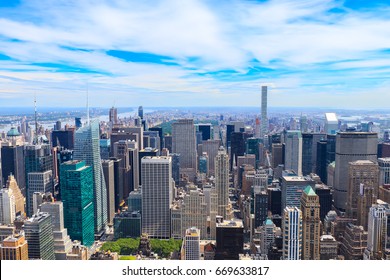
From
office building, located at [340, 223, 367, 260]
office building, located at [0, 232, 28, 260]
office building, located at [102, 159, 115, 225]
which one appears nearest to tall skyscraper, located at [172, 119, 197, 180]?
office building, located at [102, 159, 115, 225]

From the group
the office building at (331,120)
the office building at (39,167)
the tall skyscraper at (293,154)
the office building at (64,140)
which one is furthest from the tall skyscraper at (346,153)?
the office building at (39,167)

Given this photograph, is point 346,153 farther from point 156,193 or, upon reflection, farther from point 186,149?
point 156,193

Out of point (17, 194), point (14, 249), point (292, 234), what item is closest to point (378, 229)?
point (292, 234)

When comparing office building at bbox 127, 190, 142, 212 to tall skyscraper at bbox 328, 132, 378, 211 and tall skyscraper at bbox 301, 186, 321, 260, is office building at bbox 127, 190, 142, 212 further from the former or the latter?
tall skyscraper at bbox 328, 132, 378, 211

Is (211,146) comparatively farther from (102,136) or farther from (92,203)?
(92,203)
